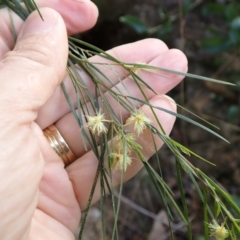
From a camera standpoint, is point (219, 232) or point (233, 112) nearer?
point (219, 232)

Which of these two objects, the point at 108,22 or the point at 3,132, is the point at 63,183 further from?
the point at 108,22

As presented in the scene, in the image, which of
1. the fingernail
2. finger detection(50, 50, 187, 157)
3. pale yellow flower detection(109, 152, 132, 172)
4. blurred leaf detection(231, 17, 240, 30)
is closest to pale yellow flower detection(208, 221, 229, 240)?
pale yellow flower detection(109, 152, 132, 172)

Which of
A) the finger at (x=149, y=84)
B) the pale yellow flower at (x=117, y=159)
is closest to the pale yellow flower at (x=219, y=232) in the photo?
the pale yellow flower at (x=117, y=159)

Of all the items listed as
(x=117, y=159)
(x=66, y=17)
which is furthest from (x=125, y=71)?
(x=117, y=159)

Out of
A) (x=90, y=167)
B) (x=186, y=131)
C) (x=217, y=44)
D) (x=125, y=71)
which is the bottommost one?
(x=186, y=131)

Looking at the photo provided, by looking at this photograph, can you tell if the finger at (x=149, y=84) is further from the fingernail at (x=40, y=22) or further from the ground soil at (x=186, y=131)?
the ground soil at (x=186, y=131)

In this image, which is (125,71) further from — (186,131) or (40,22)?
(186,131)
